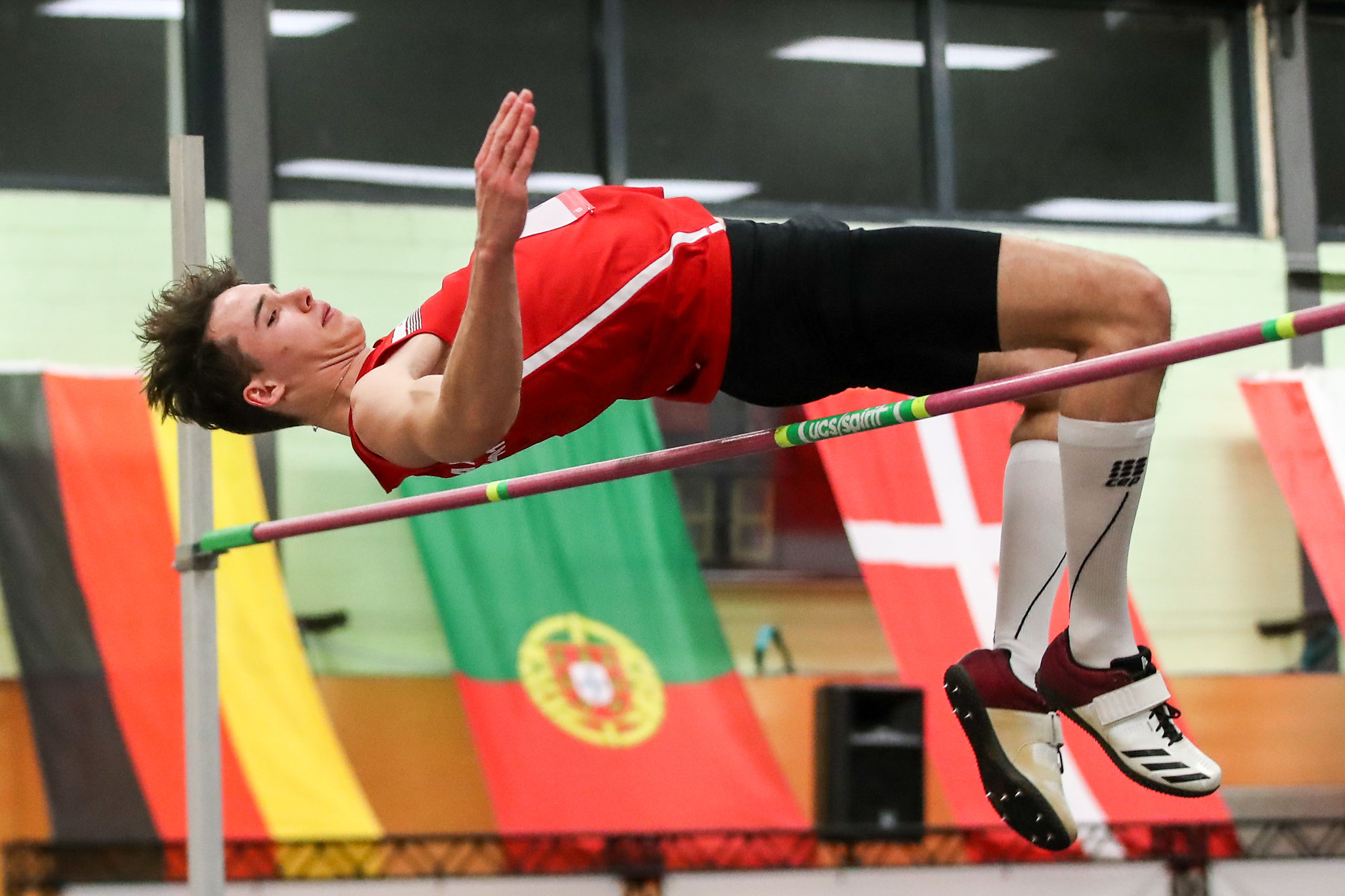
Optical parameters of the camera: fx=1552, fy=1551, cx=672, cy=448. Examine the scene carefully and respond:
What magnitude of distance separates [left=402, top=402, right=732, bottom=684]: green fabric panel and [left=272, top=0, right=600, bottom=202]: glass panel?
37.8 inches

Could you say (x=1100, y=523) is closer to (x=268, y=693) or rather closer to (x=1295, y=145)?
(x=268, y=693)

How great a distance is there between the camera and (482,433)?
5.00ft

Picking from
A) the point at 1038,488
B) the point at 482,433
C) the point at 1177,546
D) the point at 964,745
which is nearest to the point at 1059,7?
the point at 1177,546

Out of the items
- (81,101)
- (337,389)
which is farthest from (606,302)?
(81,101)

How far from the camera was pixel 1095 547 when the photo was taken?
176 centimetres

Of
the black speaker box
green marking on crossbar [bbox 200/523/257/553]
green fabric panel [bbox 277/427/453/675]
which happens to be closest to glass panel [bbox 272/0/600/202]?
green fabric panel [bbox 277/427/453/675]

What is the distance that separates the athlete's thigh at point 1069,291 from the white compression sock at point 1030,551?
30cm

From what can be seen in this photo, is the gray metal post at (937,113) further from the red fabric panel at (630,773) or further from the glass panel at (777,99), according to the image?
the red fabric panel at (630,773)

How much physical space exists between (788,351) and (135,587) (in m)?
2.82

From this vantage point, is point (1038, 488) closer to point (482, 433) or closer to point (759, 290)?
point (759, 290)

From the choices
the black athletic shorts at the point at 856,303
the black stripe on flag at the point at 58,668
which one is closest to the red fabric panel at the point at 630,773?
the black stripe on flag at the point at 58,668

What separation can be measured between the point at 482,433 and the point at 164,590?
2.81 metres

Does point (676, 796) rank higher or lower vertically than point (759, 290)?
lower

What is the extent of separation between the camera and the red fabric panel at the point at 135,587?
13.1 ft
